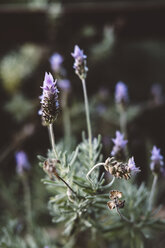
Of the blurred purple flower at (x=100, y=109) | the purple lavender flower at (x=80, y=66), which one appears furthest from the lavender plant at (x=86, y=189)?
the blurred purple flower at (x=100, y=109)

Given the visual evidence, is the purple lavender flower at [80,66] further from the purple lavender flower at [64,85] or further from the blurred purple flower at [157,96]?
the blurred purple flower at [157,96]

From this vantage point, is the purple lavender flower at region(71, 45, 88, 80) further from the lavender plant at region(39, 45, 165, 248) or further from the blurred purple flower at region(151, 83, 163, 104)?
the blurred purple flower at region(151, 83, 163, 104)

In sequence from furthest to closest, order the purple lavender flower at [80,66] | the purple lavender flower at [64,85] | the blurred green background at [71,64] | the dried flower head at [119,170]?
the blurred green background at [71,64] < the purple lavender flower at [64,85] < the purple lavender flower at [80,66] < the dried flower head at [119,170]

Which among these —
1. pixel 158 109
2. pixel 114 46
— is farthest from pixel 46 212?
pixel 114 46

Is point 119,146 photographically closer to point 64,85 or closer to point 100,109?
point 64,85

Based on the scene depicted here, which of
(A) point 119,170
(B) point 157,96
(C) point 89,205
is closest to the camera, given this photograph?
(A) point 119,170

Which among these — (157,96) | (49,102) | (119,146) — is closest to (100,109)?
(157,96)

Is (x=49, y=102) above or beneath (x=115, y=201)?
above

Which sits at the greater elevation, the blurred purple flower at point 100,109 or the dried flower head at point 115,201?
the blurred purple flower at point 100,109

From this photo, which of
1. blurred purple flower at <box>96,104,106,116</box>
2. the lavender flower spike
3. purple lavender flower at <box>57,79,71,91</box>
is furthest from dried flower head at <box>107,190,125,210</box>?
blurred purple flower at <box>96,104,106,116</box>

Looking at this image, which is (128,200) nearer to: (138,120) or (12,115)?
(138,120)

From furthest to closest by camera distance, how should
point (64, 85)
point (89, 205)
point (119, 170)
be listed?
1. point (64, 85)
2. point (89, 205)
3. point (119, 170)
